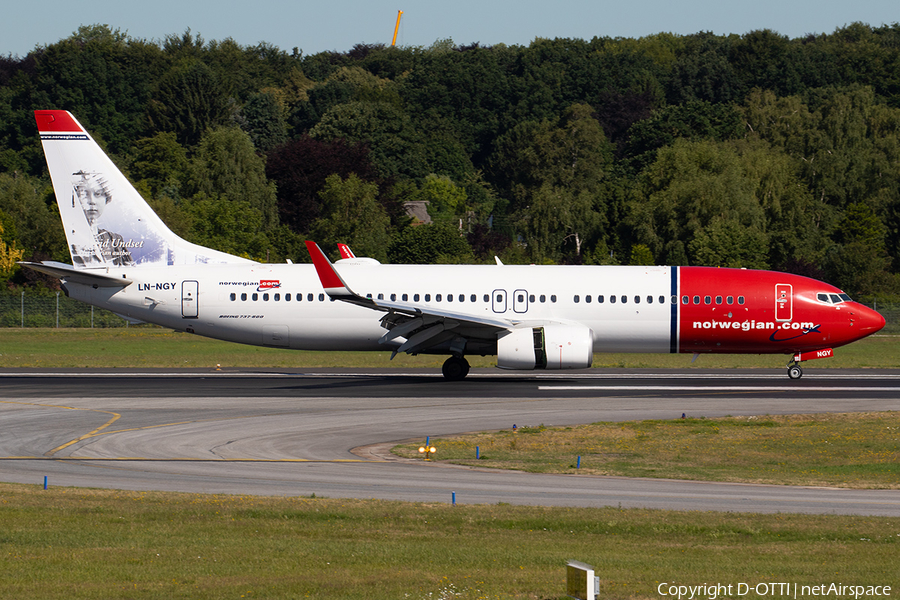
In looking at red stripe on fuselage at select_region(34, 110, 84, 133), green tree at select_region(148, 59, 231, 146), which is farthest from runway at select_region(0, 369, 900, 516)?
green tree at select_region(148, 59, 231, 146)

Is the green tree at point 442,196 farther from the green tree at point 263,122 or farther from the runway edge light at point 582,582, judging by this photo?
the runway edge light at point 582,582

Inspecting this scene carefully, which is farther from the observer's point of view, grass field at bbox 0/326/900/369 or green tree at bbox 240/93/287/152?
green tree at bbox 240/93/287/152

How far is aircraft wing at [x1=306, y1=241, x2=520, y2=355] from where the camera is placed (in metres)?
32.4

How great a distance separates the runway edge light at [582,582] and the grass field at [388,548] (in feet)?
6.25

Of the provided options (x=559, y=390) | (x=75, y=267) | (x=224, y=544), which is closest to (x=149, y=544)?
(x=224, y=544)

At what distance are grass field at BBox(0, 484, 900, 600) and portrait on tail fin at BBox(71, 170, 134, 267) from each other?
21523 mm

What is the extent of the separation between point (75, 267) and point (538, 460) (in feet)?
73.3

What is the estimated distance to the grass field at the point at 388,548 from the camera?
454 inches

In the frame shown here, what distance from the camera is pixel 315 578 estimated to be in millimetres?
11820

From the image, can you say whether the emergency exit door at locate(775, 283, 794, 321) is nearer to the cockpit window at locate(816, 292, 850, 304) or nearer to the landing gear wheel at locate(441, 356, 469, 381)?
the cockpit window at locate(816, 292, 850, 304)

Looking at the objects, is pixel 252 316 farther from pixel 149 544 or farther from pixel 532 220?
pixel 532 220

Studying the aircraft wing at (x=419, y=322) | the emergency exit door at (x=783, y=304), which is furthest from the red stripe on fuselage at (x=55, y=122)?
the emergency exit door at (x=783, y=304)

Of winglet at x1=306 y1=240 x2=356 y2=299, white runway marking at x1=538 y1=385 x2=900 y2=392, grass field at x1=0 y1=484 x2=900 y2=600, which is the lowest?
grass field at x1=0 y1=484 x2=900 y2=600

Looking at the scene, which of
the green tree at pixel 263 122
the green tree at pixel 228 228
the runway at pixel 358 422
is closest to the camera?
the runway at pixel 358 422
